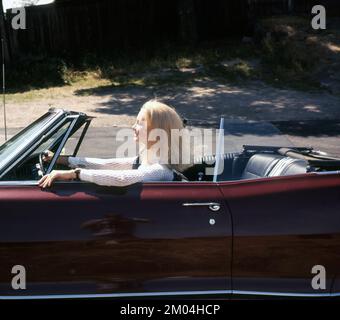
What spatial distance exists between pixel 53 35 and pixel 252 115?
9.13 meters

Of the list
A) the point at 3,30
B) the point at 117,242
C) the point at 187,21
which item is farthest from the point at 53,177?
the point at 187,21

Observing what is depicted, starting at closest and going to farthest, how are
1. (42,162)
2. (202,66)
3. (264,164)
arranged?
(42,162) → (264,164) → (202,66)

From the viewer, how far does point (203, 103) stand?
12.0 meters

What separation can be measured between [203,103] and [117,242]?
945 cm

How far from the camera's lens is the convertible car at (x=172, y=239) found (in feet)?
8.88

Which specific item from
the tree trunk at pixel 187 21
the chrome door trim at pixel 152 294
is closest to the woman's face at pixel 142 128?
the chrome door trim at pixel 152 294

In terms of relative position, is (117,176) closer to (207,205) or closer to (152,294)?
(207,205)

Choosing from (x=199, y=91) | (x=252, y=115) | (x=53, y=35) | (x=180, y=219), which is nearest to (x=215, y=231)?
(x=180, y=219)

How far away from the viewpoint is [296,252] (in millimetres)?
2740

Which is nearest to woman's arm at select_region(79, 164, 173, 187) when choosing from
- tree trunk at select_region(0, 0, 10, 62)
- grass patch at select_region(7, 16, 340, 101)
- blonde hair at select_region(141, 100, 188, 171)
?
blonde hair at select_region(141, 100, 188, 171)

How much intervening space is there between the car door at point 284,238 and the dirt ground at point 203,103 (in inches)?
292
